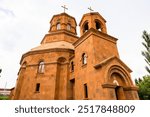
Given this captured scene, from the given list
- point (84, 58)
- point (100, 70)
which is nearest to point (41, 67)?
point (84, 58)

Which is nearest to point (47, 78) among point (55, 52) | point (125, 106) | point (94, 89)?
point (55, 52)

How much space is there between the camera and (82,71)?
1435 cm

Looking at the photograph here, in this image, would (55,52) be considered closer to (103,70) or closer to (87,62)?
(87,62)

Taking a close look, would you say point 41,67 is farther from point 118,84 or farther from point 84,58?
point 118,84

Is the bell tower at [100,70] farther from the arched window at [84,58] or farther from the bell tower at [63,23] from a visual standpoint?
the bell tower at [63,23]

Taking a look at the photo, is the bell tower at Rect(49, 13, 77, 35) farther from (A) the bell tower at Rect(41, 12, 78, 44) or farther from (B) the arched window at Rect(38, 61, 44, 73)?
(B) the arched window at Rect(38, 61, 44, 73)

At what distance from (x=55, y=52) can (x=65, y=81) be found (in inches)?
173

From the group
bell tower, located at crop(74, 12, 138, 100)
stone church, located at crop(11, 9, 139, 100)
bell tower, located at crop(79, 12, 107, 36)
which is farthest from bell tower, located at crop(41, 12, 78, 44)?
bell tower, located at crop(74, 12, 138, 100)

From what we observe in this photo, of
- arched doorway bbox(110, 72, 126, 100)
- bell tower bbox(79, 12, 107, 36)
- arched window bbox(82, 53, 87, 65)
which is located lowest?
arched doorway bbox(110, 72, 126, 100)

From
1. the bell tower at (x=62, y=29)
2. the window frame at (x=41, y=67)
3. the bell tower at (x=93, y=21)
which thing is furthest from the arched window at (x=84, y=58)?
the bell tower at (x=62, y=29)

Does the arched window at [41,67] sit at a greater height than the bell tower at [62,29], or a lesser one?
lesser

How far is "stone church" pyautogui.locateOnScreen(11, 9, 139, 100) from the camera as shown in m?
12.4

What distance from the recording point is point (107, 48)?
49.3 feet

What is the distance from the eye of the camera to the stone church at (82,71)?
1240 centimetres
